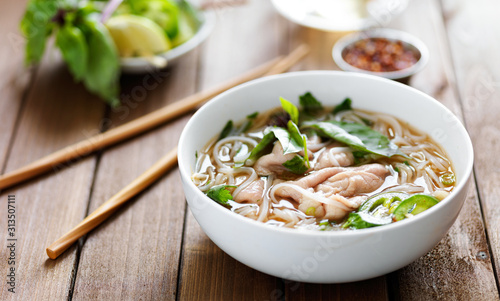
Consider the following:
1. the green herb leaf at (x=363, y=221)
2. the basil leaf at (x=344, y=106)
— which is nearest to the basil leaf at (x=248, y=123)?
the basil leaf at (x=344, y=106)

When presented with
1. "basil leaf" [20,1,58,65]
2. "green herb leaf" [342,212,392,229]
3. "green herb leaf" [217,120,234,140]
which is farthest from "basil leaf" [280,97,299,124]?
"basil leaf" [20,1,58,65]

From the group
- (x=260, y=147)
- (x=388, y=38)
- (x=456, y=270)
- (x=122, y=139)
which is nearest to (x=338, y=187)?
(x=260, y=147)

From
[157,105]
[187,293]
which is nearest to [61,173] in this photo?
[157,105]

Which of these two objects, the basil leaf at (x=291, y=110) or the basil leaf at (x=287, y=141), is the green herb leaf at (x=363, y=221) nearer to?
the basil leaf at (x=287, y=141)

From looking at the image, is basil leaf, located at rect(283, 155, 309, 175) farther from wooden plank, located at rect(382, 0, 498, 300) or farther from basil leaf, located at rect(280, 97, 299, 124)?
wooden plank, located at rect(382, 0, 498, 300)

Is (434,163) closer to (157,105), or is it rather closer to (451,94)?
(451,94)

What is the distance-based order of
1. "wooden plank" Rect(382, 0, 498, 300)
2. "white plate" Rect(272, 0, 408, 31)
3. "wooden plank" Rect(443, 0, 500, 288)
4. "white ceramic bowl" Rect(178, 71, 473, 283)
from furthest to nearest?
"white plate" Rect(272, 0, 408, 31), "wooden plank" Rect(443, 0, 500, 288), "wooden plank" Rect(382, 0, 498, 300), "white ceramic bowl" Rect(178, 71, 473, 283)

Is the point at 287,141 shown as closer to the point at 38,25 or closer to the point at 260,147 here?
the point at 260,147
